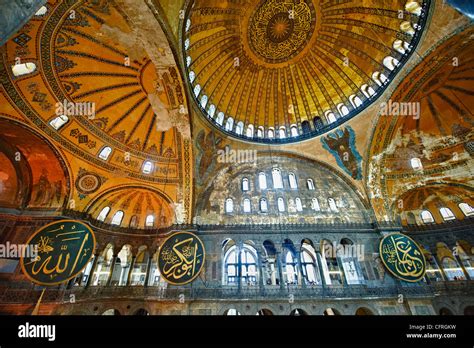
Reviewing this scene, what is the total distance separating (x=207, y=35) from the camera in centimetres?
1064

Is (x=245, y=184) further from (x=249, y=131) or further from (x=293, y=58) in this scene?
(x=293, y=58)

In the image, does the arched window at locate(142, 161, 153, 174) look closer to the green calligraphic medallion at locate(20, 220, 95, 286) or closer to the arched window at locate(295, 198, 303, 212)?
the green calligraphic medallion at locate(20, 220, 95, 286)

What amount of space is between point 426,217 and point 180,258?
599 inches

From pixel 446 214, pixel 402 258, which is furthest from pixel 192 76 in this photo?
pixel 446 214

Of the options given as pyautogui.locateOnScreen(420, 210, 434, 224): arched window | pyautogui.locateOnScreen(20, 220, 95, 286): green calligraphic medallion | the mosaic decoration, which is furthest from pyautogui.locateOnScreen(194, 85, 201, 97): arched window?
pyautogui.locateOnScreen(420, 210, 434, 224): arched window

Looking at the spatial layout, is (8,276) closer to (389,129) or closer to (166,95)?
(166,95)

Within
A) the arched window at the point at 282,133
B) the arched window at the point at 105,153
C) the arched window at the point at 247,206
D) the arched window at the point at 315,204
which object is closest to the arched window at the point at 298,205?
the arched window at the point at 315,204

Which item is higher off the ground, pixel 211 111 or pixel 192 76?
pixel 192 76

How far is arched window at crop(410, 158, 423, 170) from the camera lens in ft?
39.3

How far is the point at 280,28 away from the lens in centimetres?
1205

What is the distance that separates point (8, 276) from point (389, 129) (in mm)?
20263

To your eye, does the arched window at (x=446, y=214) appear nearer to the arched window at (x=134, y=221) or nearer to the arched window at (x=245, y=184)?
the arched window at (x=245, y=184)
